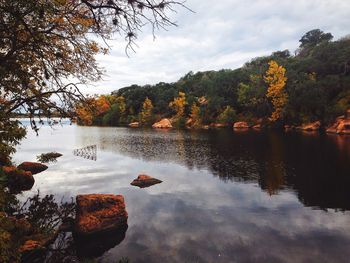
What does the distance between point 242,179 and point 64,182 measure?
57.5ft

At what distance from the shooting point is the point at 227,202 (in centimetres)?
2144

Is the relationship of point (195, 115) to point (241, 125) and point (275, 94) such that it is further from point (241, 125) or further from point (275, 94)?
point (275, 94)

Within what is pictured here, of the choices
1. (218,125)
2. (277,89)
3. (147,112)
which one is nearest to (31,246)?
(277,89)

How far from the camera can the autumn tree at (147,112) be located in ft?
417

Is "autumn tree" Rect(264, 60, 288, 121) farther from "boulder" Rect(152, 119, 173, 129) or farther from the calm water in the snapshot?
"boulder" Rect(152, 119, 173, 129)

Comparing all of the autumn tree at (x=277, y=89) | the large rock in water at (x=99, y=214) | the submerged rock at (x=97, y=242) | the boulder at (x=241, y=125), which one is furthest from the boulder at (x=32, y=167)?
the boulder at (x=241, y=125)

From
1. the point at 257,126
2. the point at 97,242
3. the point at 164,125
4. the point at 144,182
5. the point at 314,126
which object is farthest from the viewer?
the point at 164,125

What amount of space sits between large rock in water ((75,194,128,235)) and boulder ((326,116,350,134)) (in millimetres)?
59249

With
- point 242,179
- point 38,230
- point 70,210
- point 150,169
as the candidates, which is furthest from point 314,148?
point 38,230

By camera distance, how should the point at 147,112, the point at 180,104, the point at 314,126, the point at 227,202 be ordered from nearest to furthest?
the point at 227,202
the point at 314,126
the point at 180,104
the point at 147,112

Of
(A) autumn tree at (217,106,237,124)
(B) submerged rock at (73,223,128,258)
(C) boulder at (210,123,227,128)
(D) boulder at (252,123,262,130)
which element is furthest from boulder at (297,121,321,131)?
(B) submerged rock at (73,223,128,258)

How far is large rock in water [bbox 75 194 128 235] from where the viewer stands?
50.9 feet

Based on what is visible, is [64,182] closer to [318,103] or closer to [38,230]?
[38,230]

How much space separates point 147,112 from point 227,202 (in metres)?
108
